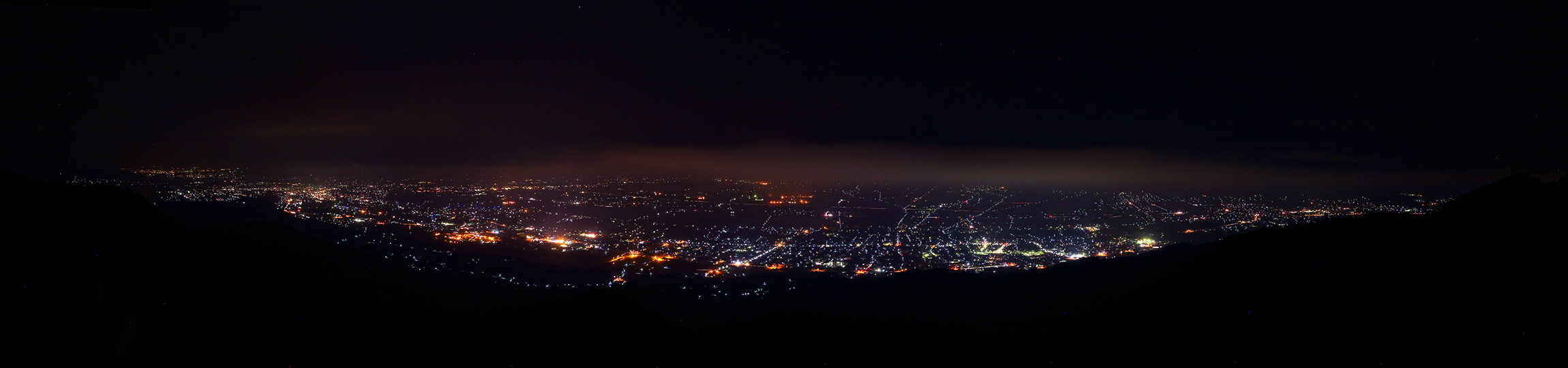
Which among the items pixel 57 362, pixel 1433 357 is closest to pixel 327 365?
pixel 57 362

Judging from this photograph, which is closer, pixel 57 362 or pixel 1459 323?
pixel 57 362

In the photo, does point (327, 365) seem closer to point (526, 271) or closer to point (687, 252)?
point (526, 271)

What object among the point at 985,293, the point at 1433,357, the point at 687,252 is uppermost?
the point at 1433,357

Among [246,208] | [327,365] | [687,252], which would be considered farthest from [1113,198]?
[246,208]

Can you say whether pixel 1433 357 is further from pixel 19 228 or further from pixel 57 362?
pixel 19 228

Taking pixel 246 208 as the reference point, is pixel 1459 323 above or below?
above

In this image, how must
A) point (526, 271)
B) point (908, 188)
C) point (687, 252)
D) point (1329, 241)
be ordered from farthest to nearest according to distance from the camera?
A: point (908, 188) < point (687, 252) < point (526, 271) < point (1329, 241)

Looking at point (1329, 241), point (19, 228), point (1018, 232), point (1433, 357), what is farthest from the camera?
point (1018, 232)
